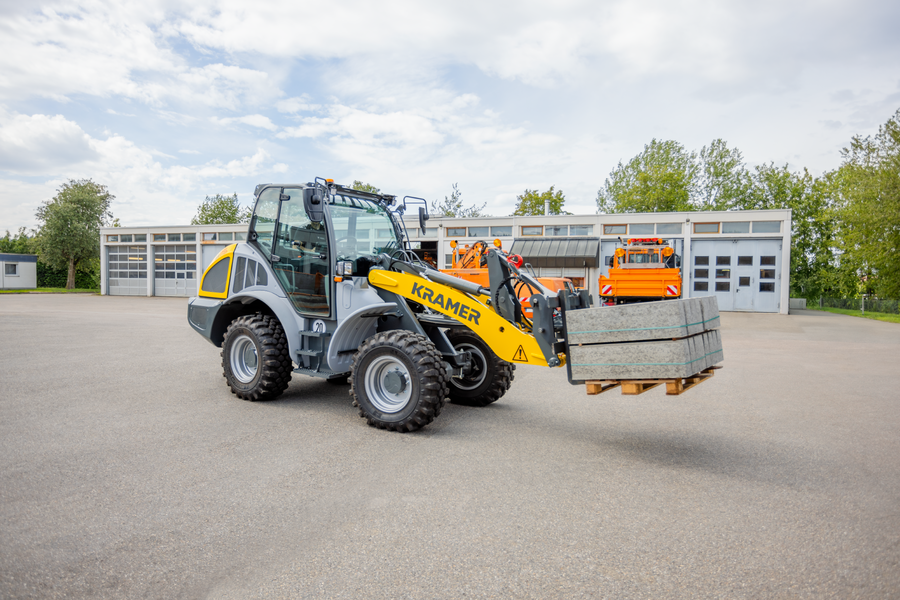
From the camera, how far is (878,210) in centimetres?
2886

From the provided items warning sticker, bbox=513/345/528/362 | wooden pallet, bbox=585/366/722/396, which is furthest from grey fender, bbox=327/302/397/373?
wooden pallet, bbox=585/366/722/396

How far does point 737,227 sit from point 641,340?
27.1 metres

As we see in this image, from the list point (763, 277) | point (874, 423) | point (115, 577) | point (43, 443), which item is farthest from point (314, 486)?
point (763, 277)

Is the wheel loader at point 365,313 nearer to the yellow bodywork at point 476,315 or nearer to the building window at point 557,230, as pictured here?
the yellow bodywork at point 476,315

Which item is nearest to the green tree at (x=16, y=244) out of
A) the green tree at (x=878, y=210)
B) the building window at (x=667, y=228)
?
the building window at (x=667, y=228)

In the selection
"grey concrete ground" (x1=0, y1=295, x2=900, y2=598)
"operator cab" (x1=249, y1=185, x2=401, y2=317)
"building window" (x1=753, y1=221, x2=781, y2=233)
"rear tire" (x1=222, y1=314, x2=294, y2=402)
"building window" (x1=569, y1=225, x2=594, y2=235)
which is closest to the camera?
"grey concrete ground" (x1=0, y1=295, x2=900, y2=598)

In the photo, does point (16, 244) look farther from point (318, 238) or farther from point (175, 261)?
point (318, 238)

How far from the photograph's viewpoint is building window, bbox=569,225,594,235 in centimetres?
3075

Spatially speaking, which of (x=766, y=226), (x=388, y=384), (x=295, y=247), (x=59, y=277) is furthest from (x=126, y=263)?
(x=388, y=384)

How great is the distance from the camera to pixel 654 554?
3197 mm

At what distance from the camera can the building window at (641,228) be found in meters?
30.0

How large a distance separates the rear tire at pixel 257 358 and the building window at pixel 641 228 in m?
26.2

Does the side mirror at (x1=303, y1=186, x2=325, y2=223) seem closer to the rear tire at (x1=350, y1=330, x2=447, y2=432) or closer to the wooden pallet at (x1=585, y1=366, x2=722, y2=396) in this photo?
the rear tire at (x1=350, y1=330, x2=447, y2=432)

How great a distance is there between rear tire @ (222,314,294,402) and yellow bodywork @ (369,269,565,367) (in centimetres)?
169
